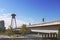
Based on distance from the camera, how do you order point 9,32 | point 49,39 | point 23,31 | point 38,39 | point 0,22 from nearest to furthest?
point 38,39 < point 49,39 < point 9,32 < point 23,31 < point 0,22

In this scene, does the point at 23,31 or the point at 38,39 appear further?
the point at 23,31

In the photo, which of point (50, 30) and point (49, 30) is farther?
point (49, 30)

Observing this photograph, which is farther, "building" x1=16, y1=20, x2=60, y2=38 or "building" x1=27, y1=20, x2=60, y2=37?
"building" x1=27, y1=20, x2=60, y2=37

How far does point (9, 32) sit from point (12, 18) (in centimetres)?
3319

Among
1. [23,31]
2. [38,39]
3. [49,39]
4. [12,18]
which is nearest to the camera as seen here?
[38,39]

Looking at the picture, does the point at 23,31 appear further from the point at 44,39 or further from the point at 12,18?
the point at 12,18

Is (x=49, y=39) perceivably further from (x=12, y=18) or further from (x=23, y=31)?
(x=12, y=18)

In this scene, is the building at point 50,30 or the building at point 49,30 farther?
the building at point 50,30

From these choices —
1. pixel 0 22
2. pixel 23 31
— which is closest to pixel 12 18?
pixel 0 22

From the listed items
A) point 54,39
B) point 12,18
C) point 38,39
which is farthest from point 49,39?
point 12,18

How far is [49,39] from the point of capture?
27.5 meters

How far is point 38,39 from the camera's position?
83.5ft

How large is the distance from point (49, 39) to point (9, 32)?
838 inches

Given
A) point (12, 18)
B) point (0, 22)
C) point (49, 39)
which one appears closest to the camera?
point (49, 39)
